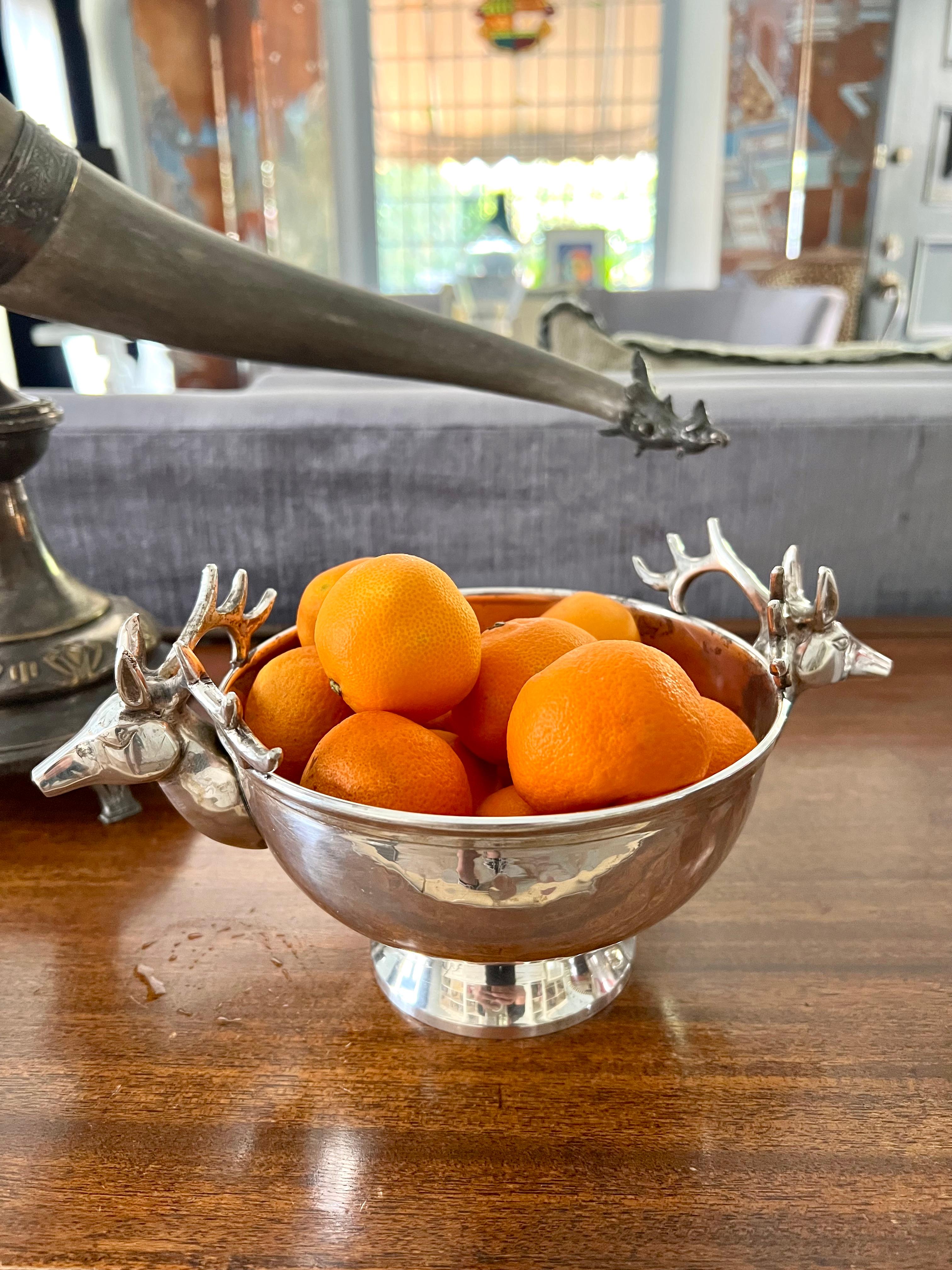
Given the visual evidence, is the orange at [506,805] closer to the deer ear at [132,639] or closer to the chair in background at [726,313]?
the deer ear at [132,639]

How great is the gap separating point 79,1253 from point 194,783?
6.0 inches

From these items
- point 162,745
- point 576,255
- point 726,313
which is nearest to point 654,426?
point 162,745

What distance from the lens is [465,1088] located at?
13.2 inches

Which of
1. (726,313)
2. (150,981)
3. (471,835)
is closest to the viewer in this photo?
(471,835)

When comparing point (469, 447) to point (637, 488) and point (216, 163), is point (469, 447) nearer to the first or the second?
point (637, 488)

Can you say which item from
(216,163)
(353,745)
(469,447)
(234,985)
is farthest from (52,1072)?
(216,163)

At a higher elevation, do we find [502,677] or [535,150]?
[535,150]

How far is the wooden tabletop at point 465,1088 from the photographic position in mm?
279

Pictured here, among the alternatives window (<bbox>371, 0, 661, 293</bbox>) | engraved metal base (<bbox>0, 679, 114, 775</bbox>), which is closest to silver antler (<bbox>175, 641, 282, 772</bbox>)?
engraved metal base (<bbox>0, 679, 114, 775</bbox>)

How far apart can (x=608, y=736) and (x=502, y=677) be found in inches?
3.1

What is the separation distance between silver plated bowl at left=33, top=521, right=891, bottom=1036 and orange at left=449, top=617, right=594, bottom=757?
80 mm

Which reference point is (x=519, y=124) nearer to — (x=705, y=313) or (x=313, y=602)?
(x=705, y=313)

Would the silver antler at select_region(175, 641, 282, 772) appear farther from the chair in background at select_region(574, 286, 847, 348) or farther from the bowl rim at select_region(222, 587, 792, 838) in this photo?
the chair in background at select_region(574, 286, 847, 348)

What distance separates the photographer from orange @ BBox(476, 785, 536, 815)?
0.32m
